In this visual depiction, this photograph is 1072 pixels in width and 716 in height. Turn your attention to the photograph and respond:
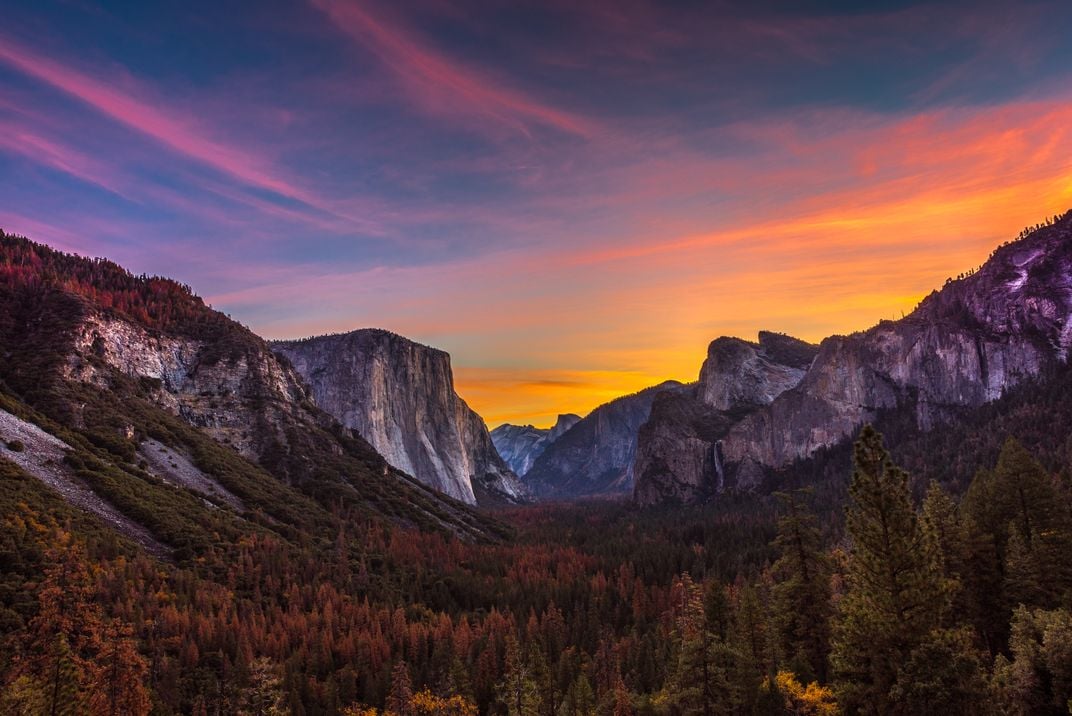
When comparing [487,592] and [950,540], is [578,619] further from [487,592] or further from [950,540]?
[950,540]

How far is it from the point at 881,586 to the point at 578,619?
95493 mm

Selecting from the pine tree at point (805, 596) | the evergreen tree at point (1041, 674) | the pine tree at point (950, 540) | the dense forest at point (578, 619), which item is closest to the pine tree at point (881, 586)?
the dense forest at point (578, 619)

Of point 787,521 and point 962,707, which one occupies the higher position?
point 787,521

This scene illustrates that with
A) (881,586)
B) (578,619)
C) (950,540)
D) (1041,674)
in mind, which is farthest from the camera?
(578,619)

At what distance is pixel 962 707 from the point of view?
91.3 feet

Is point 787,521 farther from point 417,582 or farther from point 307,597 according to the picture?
point 417,582

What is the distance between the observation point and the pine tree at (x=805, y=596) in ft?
143

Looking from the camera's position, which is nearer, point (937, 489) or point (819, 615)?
point (819, 615)

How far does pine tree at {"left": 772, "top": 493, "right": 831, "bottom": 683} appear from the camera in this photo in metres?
43.6

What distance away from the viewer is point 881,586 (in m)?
29.3

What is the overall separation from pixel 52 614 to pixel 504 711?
57.1 meters

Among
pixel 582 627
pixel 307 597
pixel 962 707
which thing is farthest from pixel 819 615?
pixel 307 597

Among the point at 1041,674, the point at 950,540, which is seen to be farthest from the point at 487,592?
the point at 1041,674

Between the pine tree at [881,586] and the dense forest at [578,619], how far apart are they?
90 mm
